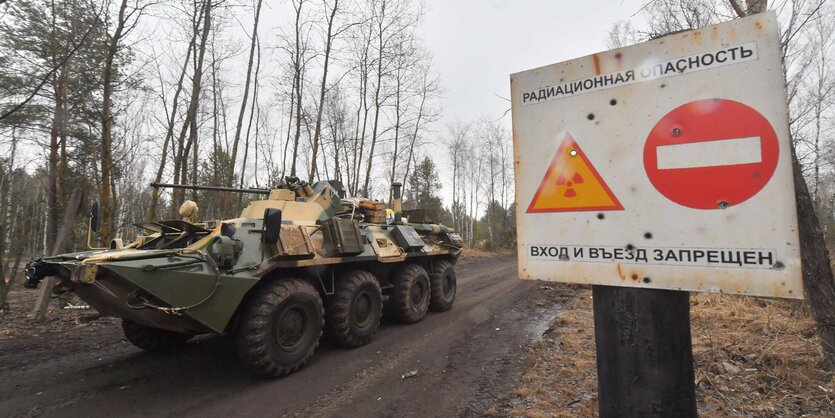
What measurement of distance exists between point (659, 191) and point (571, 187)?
0.24 m

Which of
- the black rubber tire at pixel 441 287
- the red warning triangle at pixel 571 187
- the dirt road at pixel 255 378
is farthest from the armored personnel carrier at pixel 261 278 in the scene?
the red warning triangle at pixel 571 187

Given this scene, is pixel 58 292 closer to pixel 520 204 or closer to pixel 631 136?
pixel 520 204

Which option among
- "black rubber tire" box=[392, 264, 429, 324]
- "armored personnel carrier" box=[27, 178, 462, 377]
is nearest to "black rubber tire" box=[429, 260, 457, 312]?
"black rubber tire" box=[392, 264, 429, 324]

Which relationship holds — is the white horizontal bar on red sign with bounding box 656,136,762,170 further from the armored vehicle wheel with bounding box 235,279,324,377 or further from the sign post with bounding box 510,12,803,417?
the armored vehicle wheel with bounding box 235,279,324,377

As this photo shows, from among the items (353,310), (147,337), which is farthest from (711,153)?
(147,337)

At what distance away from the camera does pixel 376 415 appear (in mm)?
3844

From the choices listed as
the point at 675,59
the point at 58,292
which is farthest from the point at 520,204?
the point at 58,292

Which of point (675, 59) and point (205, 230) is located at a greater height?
point (675, 59)

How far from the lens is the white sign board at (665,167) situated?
1030 millimetres

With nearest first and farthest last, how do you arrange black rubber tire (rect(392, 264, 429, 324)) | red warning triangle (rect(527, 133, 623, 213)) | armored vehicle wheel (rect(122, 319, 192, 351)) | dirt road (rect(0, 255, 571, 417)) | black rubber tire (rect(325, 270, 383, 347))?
red warning triangle (rect(527, 133, 623, 213)), dirt road (rect(0, 255, 571, 417)), armored vehicle wheel (rect(122, 319, 192, 351)), black rubber tire (rect(325, 270, 383, 347)), black rubber tire (rect(392, 264, 429, 324))

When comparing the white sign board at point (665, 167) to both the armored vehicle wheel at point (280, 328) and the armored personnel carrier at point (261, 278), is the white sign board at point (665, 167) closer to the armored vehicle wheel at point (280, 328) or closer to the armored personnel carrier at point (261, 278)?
the armored personnel carrier at point (261, 278)

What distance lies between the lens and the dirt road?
398 centimetres

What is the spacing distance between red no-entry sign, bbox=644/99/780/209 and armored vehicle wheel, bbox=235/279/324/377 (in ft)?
14.2

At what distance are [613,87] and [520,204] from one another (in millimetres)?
456
